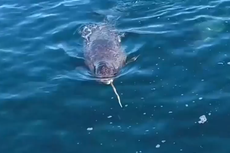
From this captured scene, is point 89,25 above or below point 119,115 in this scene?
above

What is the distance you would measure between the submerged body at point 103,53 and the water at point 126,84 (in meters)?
0.32

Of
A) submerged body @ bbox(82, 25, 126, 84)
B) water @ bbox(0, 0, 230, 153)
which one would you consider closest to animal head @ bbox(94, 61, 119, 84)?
submerged body @ bbox(82, 25, 126, 84)

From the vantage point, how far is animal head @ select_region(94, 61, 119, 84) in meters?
14.7

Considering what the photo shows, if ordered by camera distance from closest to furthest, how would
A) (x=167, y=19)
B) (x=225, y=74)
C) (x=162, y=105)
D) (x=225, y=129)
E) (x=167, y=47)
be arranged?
(x=225, y=129)
(x=162, y=105)
(x=225, y=74)
(x=167, y=47)
(x=167, y=19)

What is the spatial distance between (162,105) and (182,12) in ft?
20.8

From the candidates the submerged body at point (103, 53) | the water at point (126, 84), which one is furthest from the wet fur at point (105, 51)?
the water at point (126, 84)

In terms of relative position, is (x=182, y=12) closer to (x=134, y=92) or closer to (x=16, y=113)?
(x=134, y=92)

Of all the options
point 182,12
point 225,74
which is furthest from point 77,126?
point 182,12

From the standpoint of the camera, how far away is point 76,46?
17.0 metres

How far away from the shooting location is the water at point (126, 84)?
12578 millimetres

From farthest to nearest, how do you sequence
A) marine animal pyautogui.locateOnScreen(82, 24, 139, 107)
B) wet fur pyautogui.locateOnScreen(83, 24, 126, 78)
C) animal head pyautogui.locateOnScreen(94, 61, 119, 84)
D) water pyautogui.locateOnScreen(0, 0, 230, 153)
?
wet fur pyautogui.locateOnScreen(83, 24, 126, 78), marine animal pyautogui.locateOnScreen(82, 24, 139, 107), animal head pyautogui.locateOnScreen(94, 61, 119, 84), water pyautogui.locateOnScreen(0, 0, 230, 153)

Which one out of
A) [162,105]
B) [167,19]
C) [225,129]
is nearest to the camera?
[225,129]

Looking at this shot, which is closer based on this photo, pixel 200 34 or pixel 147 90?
pixel 147 90

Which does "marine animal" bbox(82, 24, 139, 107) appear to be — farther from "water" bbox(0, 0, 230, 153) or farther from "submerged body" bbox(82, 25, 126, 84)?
"water" bbox(0, 0, 230, 153)
